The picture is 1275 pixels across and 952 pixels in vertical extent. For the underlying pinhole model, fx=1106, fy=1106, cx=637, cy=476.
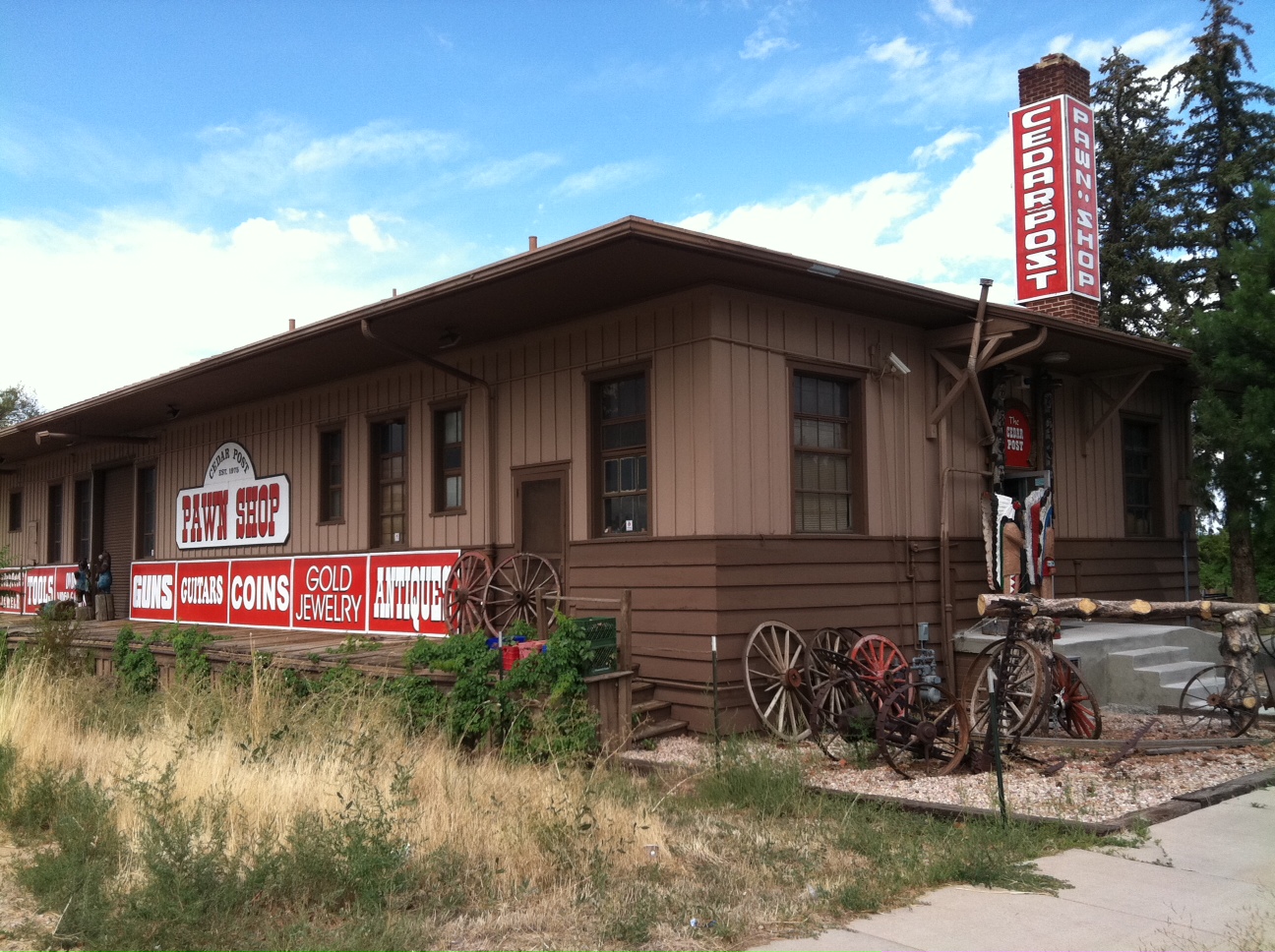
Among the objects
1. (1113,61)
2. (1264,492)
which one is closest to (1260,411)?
(1264,492)

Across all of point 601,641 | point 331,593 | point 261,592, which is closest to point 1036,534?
point 601,641

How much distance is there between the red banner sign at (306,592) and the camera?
13297mm

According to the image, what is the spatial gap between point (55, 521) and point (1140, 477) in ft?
67.3

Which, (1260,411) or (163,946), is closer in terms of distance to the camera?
(163,946)

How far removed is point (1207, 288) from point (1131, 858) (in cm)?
2453

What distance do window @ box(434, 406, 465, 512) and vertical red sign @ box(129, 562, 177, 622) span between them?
7019 millimetres

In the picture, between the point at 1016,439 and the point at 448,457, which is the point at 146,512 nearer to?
the point at 448,457

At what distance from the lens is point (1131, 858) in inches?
235

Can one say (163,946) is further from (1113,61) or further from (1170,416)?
(1113,61)

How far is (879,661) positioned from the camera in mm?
10367

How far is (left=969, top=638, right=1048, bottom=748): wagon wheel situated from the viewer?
8125 millimetres

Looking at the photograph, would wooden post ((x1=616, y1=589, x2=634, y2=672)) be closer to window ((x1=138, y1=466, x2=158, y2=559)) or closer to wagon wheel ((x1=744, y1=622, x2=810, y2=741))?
wagon wheel ((x1=744, y1=622, x2=810, y2=741))

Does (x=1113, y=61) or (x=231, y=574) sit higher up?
(x=1113, y=61)

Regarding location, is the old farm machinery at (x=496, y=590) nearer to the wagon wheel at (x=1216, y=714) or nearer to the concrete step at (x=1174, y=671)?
the wagon wheel at (x=1216, y=714)
